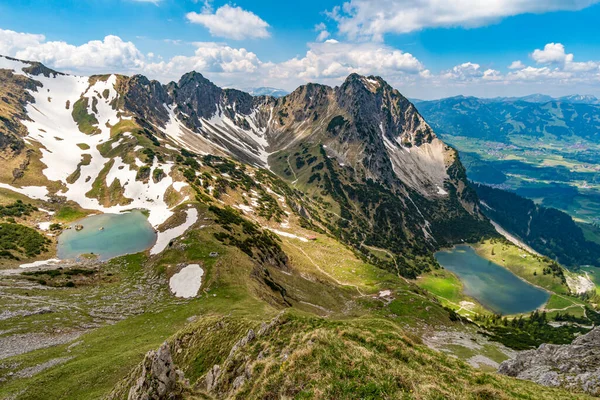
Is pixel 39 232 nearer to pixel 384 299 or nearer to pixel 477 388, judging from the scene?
pixel 384 299

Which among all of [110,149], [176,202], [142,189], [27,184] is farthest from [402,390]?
[110,149]

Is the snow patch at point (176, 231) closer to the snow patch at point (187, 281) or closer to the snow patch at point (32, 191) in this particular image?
the snow patch at point (187, 281)

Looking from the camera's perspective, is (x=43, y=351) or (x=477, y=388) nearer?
(x=477, y=388)

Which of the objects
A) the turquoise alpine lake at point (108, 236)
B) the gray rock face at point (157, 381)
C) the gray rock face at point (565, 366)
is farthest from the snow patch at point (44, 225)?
the gray rock face at point (565, 366)

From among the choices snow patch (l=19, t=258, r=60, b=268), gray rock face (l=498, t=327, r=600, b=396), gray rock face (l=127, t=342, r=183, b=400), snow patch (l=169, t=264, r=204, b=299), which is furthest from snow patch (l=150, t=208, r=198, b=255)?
gray rock face (l=498, t=327, r=600, b=396)

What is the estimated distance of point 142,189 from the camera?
140500 mm

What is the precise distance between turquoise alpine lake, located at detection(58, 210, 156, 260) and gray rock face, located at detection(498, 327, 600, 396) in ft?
319

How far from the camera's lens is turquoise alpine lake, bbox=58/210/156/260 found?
306 ft

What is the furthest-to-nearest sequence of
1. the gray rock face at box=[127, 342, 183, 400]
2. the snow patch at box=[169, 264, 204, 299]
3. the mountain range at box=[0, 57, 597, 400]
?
the snow patch at box=[169, 264, 204, 299] → the mountain range at box=[0, 57, 597, 400] → the gray rock face at box=[127, 342, 183, 400]

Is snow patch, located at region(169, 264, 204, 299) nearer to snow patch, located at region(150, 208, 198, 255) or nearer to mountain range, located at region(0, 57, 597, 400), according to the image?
mountain range, located at region(0, 57, 597, 400)

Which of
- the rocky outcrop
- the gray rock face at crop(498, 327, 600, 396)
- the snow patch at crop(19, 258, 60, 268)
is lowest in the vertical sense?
the snow patch at crop(19, 258, 60, 268)

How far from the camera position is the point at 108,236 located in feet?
350

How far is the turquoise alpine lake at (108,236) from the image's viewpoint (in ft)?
306

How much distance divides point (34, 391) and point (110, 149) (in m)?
184
